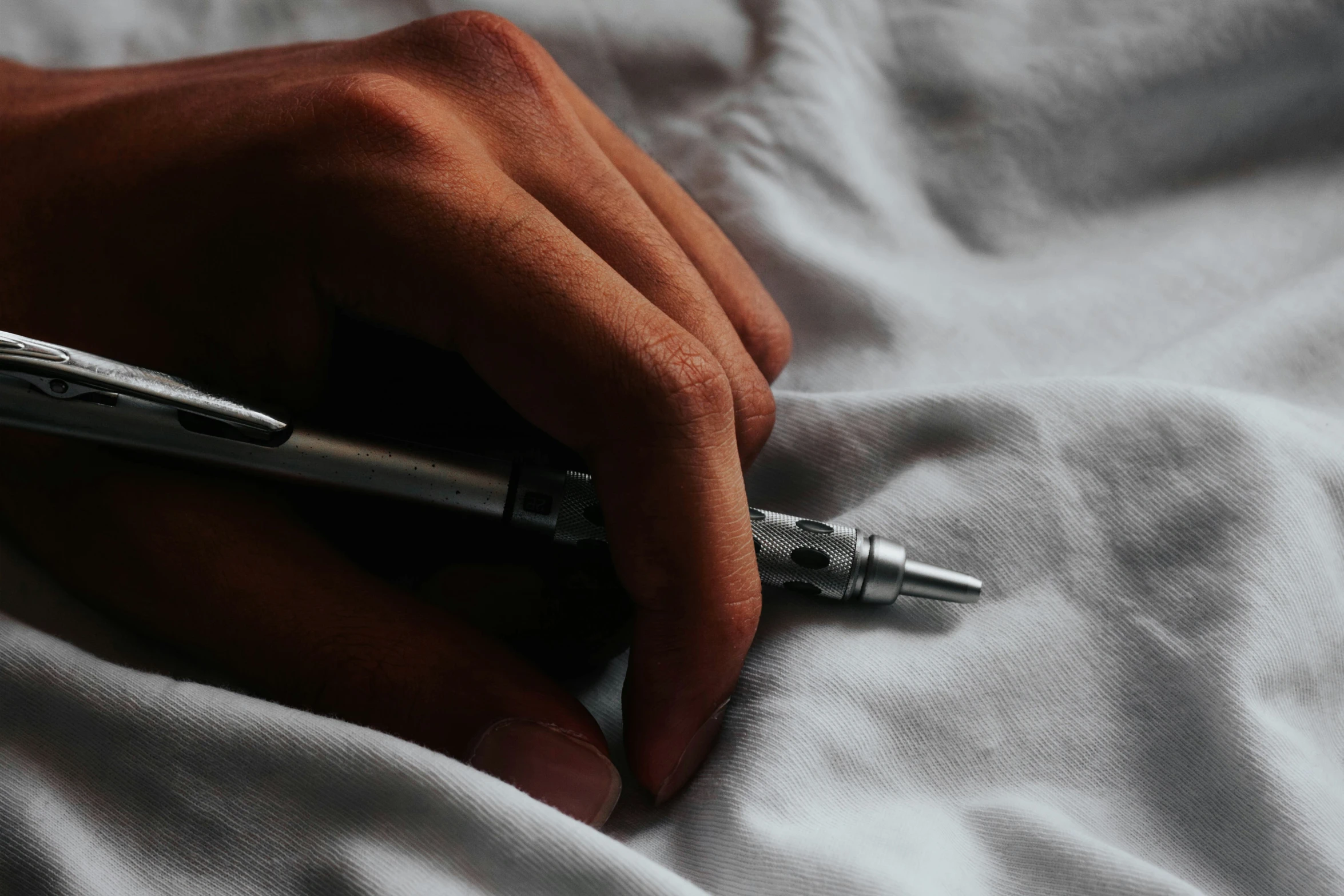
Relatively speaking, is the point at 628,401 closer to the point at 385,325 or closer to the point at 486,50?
the point at 385,325

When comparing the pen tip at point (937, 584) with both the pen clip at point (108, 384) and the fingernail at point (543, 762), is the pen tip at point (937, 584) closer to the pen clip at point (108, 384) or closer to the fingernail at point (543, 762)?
the fingernail at point (543, 762)

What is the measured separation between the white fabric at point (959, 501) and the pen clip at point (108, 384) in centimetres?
14

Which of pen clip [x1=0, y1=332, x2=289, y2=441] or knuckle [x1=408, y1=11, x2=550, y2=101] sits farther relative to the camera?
knuckle [x1=408, y1=11, x2=550, y2=101]

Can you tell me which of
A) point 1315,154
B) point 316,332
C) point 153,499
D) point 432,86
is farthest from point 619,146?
point 1315,154

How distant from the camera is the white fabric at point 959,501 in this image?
47 cm

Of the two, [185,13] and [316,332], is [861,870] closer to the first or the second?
[316,332]

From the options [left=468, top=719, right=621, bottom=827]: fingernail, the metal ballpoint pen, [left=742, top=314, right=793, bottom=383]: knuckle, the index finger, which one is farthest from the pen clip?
[left=742, top=314, right=793, bottom=383]: knuckle

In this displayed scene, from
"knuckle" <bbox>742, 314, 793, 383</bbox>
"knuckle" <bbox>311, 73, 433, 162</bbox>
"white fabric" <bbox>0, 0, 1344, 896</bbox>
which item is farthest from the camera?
"knuckle" <bbox>742, 314, 793, 383</bbox>

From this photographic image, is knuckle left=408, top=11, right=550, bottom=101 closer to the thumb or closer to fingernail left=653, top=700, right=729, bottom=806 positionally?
the thumb

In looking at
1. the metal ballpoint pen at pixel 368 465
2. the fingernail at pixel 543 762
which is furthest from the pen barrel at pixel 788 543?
the fingernail at pixel 543 762

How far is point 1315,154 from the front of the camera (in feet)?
2.88

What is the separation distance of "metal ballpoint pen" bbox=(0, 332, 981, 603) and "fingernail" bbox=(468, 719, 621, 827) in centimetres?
13

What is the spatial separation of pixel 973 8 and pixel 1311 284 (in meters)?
0.40

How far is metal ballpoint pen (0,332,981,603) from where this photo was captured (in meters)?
0.54
